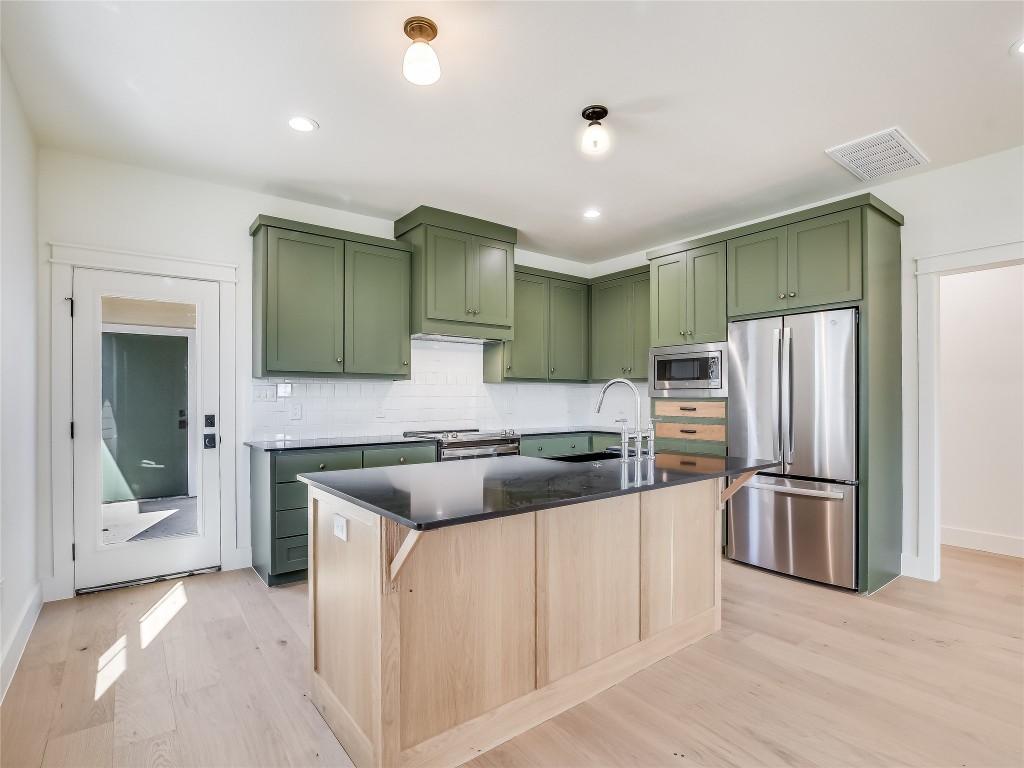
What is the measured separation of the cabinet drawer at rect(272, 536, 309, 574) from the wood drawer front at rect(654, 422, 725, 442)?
282cm

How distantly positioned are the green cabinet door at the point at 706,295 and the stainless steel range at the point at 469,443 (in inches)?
66.0

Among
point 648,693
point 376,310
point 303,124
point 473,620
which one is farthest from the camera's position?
point 376,310

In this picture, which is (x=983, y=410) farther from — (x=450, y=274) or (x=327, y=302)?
(x=327, y=302)

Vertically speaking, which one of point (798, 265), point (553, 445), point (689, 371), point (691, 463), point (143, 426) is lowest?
point (553, 445)

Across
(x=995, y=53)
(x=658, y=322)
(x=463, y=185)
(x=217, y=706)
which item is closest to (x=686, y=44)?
(x=995, y=53)

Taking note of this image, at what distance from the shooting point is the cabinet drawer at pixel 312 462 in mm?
3521

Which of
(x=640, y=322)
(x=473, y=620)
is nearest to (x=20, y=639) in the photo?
(x=473, y=620)

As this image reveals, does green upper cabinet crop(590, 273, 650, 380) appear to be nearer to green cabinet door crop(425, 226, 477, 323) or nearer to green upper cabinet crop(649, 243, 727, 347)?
green upper cabinet crop(649, 243, 727, 347)

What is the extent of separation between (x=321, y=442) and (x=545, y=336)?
244 cm

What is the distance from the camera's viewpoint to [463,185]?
3814 mm

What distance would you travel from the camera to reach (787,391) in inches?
148

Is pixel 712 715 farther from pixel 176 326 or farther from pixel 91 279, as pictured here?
pixel 91 279

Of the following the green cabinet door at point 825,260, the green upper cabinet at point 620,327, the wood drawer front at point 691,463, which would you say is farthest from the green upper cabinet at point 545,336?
the wood drawer front at point 691,463

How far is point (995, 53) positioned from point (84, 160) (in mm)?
4782
